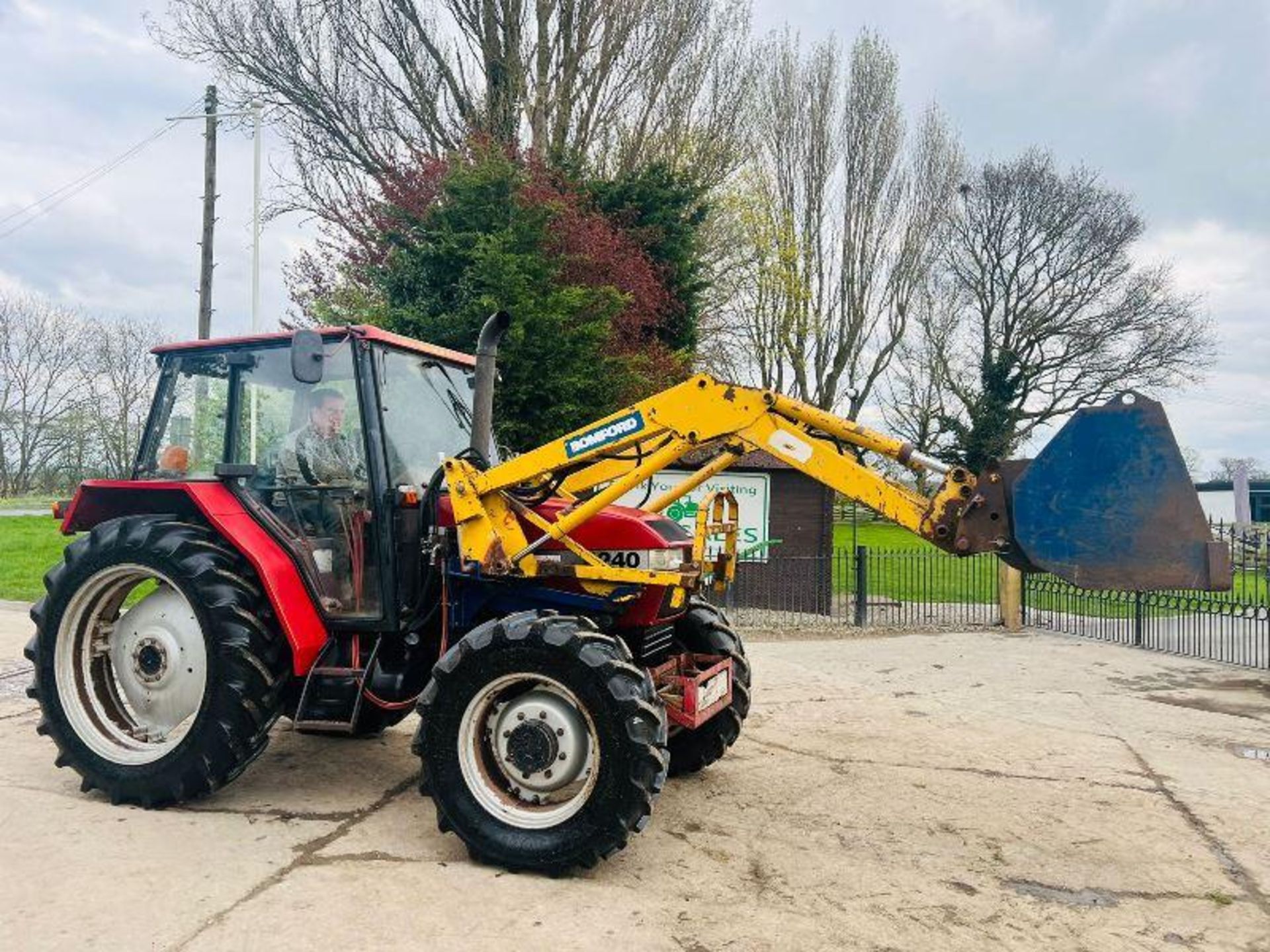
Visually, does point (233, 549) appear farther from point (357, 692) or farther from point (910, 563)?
point (910, 563)

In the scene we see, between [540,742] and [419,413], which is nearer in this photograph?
[540,742]

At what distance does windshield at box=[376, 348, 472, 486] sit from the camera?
5.04 meters

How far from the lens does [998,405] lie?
30781mm

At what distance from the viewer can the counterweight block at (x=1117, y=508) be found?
379 cm

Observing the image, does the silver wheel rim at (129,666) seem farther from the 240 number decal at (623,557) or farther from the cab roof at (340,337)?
the 240 number decal at (623,557)

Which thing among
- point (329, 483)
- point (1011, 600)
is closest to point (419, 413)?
point (329, 483)

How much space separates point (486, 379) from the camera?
5.00 m

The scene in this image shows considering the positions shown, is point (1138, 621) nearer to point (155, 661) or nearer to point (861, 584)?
point (861, 584)

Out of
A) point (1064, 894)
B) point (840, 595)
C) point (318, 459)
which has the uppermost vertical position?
point (318, 459)

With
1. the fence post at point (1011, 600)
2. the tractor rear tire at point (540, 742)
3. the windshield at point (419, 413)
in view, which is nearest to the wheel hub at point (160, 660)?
the windshield at point (419, 413)

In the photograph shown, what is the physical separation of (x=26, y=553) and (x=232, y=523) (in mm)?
14851

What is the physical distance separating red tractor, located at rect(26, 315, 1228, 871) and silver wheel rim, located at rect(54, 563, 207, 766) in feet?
0.04

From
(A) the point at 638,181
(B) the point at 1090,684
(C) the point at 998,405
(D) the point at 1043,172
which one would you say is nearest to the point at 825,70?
(D) the point at 1043,172

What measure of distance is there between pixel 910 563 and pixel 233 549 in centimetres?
1166
